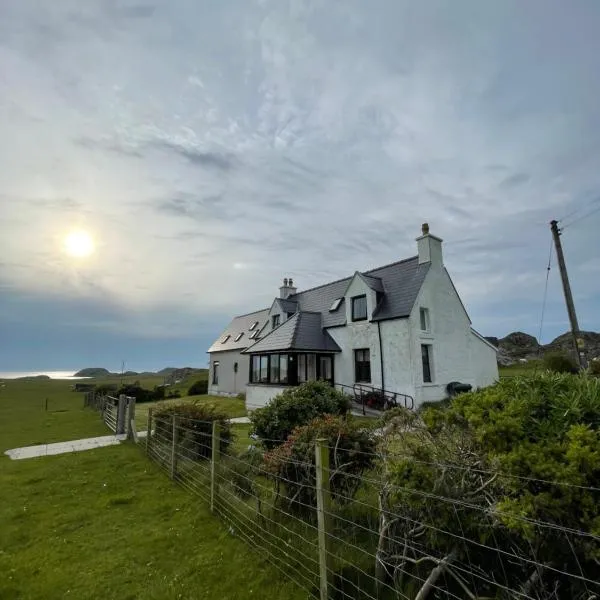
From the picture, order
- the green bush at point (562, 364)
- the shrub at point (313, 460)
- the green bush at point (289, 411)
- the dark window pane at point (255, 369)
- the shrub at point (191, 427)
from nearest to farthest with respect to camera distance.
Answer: the shrub at point (313, 460), the green bush at point (289, 411), the shrub at point (191, 427), the dark window pane at point (255, 369), the green bush at point (562, 364)

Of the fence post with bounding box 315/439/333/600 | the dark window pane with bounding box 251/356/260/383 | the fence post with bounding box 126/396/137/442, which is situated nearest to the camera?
the fence post with bounding box 315/439/333/600

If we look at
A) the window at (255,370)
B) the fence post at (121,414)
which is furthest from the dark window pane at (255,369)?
the fence post at (121,414)

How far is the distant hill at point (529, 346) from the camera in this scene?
39438 millimetres

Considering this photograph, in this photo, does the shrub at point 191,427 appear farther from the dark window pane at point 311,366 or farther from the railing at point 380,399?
the dark window pane at point 311,366

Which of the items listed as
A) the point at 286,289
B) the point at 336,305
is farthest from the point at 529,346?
the point at 336,305

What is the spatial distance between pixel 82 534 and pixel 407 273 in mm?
19084

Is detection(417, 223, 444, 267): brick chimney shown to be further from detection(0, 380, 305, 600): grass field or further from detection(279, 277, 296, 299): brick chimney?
detection(0, 380, 305, 600): grass field

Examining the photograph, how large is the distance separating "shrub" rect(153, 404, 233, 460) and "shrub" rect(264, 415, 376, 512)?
346cm

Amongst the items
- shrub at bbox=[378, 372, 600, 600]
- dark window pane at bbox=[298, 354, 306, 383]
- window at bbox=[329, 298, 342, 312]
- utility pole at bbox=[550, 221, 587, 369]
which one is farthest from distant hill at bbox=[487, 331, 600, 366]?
shrub at bbox=[378, 372, 600, 600]

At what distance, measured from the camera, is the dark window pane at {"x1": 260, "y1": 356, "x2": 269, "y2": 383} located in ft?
68.8

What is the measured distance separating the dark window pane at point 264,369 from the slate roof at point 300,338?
73cm

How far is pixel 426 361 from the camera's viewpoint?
1922 centimetres

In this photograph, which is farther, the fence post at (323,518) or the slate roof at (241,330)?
the slate roof at (241,330)

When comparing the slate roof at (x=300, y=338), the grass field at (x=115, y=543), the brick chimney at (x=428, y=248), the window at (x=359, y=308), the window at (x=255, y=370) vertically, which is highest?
the brick chimney at (x=428, y=248)
